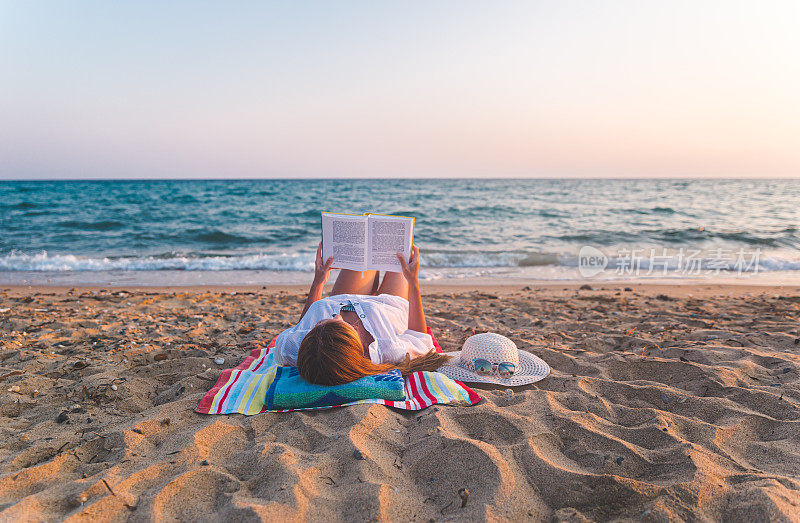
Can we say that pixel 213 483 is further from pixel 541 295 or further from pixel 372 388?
pixel 541 295

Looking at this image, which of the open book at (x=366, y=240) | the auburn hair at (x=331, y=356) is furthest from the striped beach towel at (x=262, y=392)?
the open book at (x=366, y=240)

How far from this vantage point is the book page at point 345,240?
12.7ft

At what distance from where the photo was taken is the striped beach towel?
10.0 ft

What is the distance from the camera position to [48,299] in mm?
6785

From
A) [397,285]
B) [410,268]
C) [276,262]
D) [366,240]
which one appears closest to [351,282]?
[397,285]

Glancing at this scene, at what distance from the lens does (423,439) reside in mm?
2592

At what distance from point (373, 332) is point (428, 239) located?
11552 millimetres

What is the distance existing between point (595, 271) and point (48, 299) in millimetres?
10724

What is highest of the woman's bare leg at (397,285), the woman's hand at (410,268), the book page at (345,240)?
the book page at (345,240)

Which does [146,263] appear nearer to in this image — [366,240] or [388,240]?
[366,240]

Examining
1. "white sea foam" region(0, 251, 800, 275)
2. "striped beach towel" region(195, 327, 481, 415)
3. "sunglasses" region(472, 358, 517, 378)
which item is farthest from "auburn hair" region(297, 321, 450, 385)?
"white sea foam" region(0, 251, 800, 275)

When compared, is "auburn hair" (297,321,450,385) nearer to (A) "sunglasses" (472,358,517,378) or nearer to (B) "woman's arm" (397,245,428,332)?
(B) "woman's arm" (397,245,428,332)

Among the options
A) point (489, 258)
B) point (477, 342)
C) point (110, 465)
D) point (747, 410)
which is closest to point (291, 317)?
point (477, 342)

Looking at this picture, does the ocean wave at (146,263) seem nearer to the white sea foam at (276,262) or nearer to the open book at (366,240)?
the white sea foam at (276,262)
